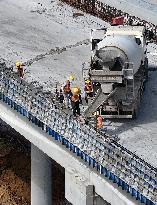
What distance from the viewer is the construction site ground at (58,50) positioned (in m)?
21.9

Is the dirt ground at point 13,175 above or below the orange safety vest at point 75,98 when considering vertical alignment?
below

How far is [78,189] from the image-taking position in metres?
20.7

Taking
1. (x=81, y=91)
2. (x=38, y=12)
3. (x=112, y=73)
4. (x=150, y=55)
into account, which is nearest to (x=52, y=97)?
(x=81, y=91)

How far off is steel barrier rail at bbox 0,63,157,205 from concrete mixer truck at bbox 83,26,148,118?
1.22 m

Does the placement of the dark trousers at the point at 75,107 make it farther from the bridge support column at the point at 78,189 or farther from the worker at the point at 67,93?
the bridge support column at the point at 78,189

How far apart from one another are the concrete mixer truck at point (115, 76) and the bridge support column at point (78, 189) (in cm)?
235

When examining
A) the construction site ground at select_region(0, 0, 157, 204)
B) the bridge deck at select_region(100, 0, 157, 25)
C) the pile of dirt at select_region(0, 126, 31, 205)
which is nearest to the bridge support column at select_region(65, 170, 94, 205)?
the construction site ground at select_region(0, 0, 157, 204)

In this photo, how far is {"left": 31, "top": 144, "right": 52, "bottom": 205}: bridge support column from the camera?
84.4 ft

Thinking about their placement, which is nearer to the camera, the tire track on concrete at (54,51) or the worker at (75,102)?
the worker at (75,102)

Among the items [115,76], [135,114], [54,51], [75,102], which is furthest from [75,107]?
[54,51]

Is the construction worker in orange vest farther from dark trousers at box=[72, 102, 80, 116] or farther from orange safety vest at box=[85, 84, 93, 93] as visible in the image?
orange safety vest at box=[85, 84, 93, 93]

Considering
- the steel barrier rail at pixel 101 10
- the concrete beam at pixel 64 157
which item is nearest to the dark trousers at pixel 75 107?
the concrete beam at pixel 64 157

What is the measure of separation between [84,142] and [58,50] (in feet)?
34.2

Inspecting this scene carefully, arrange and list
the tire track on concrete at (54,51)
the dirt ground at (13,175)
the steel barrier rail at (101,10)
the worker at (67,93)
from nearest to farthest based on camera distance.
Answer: the worker at (67,93) < the tire track on concrete at (54,51) < the dirt ground at (13,175) < the steel barrier rail at (101,10)
